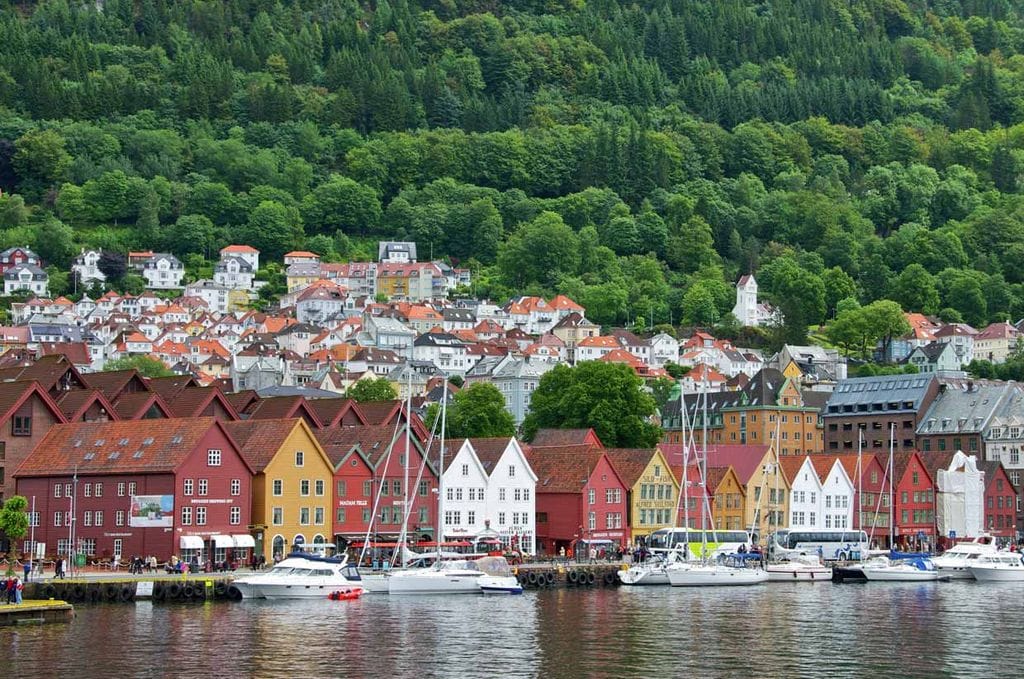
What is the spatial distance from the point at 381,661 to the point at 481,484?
45029mm

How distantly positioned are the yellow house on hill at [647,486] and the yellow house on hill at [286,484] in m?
21.8

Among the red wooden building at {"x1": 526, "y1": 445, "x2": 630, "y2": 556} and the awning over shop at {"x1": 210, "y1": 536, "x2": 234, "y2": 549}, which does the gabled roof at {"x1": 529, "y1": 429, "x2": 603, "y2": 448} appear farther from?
the awning over shop at {"x1": 210, "y1": 536, "x2": 234, "y2": 549}

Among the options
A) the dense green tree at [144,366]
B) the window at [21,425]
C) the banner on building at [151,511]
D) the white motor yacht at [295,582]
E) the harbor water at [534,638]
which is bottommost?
the harbor water at [534,638]

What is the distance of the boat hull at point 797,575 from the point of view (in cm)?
10074

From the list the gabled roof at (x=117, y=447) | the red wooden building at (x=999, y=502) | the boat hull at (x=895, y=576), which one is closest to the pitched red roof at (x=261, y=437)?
the gabled roof at (x=117, y=447)

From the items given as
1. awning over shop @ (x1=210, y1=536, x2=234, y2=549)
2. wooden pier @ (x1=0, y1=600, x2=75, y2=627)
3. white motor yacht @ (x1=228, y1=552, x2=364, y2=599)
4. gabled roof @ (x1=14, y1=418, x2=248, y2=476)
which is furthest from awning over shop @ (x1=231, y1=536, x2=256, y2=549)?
wooden pier @ (x1=0, y1=600, x2=75, y2=627)

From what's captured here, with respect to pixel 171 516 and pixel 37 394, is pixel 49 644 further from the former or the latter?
pixel 37 394

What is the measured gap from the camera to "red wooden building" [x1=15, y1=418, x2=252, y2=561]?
87.1 m

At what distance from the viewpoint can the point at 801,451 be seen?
163750 millimetres

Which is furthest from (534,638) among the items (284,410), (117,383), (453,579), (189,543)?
(117,383)

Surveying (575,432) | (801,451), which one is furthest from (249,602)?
(801,451)

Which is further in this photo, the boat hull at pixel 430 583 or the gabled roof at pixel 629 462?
the gabled roof at pixel 629 462

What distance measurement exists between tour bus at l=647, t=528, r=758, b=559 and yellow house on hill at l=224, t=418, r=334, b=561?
66.8ft

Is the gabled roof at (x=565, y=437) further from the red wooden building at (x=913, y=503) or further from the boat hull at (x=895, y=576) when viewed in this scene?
the boat hull at (x=895, y=576)
